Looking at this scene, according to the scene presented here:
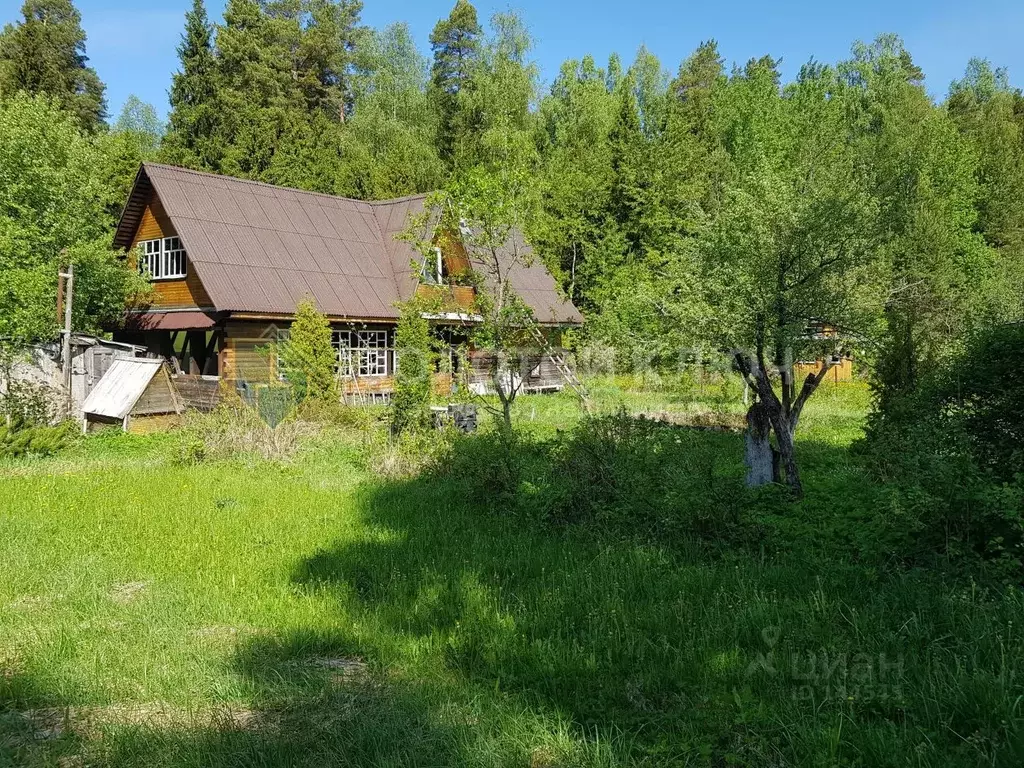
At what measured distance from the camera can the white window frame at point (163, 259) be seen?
20.7m

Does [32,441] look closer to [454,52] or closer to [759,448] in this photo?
[759,448]

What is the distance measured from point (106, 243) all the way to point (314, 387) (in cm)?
796

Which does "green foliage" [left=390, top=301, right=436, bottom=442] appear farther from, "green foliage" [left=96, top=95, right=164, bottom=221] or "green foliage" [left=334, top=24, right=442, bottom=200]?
"green foliage" [left=334, top=24, right=442, bottom=200]

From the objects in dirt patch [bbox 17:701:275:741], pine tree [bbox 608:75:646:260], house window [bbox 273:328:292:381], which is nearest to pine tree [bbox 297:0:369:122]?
pine tree [bbox 608:75:646:260]

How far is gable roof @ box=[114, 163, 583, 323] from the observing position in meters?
19.3

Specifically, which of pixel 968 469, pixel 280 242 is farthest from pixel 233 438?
pixel 280 242

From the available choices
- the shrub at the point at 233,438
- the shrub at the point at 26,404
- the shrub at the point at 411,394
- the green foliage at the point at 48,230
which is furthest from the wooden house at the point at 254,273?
the shrub at the point at 233,438

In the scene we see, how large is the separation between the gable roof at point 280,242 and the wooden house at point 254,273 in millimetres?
40

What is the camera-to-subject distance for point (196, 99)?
36344 mm

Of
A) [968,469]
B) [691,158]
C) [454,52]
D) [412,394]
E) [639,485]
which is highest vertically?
[454,52]

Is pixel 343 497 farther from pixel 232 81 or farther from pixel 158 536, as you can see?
pixel 232 81

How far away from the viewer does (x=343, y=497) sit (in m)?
8.98

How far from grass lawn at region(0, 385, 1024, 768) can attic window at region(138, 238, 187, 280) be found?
49.3 ft

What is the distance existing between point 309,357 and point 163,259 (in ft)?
23.9
